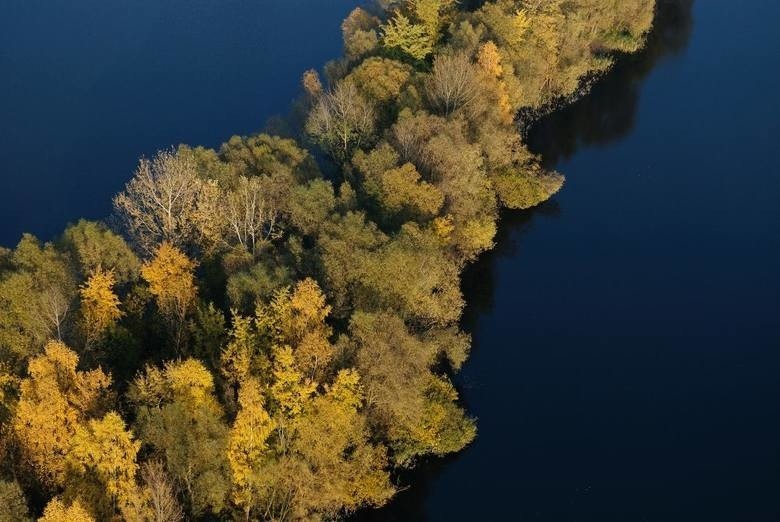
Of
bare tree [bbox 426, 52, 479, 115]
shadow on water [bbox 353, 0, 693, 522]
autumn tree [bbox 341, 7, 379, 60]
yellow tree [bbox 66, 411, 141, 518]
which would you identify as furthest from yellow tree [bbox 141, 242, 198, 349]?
autumn tree [bbox 341, 7, 379, 60]

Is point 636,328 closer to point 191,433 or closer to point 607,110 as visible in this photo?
point 191,433

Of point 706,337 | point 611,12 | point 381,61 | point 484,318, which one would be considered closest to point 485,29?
point 381,61

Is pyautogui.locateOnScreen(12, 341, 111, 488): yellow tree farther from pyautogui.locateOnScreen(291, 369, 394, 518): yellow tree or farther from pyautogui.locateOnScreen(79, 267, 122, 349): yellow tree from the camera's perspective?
pyautogui.locateOnScreen(291, 369, 394, 518): yellow tree

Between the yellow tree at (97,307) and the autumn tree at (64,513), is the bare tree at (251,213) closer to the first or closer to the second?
the yellow tree at (97,307)

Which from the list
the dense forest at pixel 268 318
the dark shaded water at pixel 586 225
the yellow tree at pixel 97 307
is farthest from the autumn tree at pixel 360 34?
the yellow tree at pixel 97 307

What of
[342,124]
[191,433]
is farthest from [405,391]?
[342,124]

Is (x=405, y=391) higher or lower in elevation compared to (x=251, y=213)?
lower
